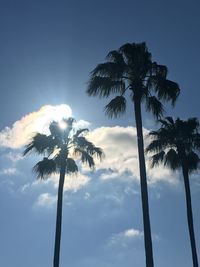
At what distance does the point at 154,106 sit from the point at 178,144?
9.72 meters

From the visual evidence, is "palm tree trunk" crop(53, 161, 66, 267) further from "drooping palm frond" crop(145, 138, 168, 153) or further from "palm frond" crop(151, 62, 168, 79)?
"palm frond" crop(151, 62, 168, 79)

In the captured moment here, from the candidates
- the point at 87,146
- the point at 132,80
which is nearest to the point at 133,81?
the point at 132,80

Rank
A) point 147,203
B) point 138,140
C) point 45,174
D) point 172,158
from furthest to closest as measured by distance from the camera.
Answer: point 172,158
point 45,174
point 138,140
point 147,203

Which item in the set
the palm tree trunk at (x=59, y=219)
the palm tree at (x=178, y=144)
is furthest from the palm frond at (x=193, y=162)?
the palm tree trunk at (x=59, y=219)

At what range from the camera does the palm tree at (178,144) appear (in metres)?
36.0

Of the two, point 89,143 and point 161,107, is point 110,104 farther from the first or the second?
point 89,143

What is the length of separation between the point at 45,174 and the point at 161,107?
10.6 m

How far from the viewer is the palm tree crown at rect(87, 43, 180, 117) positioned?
89.9 feet

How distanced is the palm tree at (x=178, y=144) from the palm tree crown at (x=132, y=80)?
30.7 ft

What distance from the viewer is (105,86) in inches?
1093

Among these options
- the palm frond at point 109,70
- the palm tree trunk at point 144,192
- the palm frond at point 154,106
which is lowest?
the palm tree trunk at point 144,192

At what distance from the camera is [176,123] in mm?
37750

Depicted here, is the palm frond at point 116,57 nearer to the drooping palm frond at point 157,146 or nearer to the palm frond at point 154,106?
the palm frond at point 154,106

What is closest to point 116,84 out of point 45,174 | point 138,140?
point 138,140
